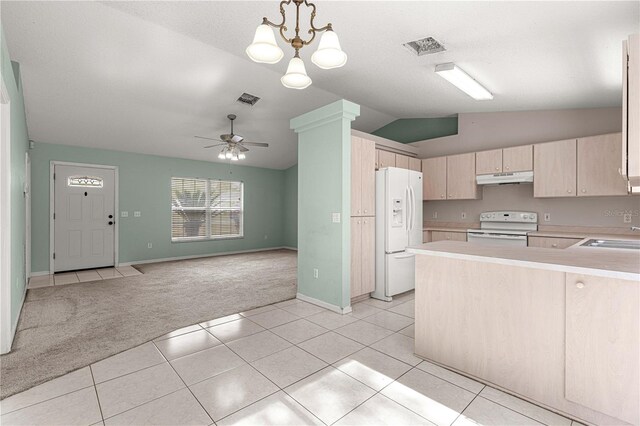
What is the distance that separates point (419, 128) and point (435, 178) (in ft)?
4.37

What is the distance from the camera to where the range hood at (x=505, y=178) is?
4.52 meters

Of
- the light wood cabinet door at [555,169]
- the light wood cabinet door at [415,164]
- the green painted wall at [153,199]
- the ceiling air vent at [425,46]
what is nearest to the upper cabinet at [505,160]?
the light wood cabinet door at [555,169]

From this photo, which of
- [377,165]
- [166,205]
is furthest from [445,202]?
[166,205]

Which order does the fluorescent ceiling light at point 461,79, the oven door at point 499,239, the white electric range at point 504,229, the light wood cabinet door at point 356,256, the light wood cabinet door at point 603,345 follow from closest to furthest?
the light wood cabinet door at point 603,345 < the fluorescent ceiling light at point 461,79 < the light wood cabinet door at point 356,256 < the oven door at point 499,239 < the white electric range at point 504,229

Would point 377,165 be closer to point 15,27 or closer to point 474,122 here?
point 474,122

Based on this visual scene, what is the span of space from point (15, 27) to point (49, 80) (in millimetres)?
1122

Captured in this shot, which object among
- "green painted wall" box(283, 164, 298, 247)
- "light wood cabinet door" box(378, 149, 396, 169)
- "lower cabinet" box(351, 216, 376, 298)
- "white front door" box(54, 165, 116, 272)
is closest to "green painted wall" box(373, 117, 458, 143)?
"light wood cabinet door" box(378, 149, 396, 169)

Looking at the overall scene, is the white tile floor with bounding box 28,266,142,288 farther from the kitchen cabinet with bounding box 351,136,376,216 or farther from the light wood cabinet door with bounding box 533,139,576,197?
the light wood cabinet door with bounding box 533,139,576,197

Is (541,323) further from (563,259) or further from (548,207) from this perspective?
(548,207)

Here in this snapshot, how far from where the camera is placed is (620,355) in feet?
5.41

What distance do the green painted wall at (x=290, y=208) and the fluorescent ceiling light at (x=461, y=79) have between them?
602cm

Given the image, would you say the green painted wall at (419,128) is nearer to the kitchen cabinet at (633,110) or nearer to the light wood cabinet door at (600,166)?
the light wood cabinet door at (600,166)

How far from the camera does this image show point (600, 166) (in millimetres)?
3947

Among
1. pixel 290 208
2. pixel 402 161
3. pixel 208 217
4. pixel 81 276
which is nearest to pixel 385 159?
pixel 402 161
